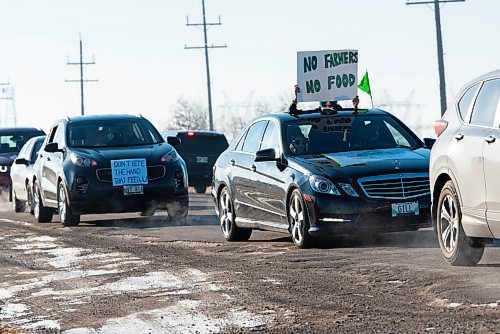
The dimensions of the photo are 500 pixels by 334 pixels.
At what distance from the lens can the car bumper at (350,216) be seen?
14258 mm

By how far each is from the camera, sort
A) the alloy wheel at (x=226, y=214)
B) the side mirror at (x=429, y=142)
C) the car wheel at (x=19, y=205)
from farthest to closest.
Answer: the car wheel at (x=19, y=205) → the alloy wheel at (x=226, y=214) → the side mirror at (x=429, y=142)

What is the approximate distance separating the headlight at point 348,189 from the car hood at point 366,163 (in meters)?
0.09

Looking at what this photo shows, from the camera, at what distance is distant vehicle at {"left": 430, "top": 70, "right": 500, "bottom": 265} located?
11070mm

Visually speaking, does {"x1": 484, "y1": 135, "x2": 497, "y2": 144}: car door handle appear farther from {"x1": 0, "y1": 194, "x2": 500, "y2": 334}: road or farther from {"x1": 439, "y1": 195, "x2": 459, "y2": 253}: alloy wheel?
{"x1": 0, "y1": 194, "x2": 500, "y2": 334}: road

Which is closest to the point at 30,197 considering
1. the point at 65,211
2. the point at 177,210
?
the point at 65,211

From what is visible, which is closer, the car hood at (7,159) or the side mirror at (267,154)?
the side mirror at (267,154)

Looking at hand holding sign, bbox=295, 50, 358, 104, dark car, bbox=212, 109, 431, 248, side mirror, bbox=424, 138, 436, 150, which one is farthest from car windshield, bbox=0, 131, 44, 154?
side mirror, bbox=424, 138, 436, 150

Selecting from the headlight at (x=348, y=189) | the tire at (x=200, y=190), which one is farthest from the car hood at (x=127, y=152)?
the tire at (x=200, y=190)

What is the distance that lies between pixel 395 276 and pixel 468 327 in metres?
2.96

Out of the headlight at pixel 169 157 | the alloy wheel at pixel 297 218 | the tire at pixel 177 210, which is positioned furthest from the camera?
the tire at pixel 177 210

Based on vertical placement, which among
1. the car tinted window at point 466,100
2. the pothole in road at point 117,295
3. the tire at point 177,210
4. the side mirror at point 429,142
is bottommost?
the pothole in road at point 117,295

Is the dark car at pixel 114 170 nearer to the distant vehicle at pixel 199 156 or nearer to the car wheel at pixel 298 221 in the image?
the car wheel at pixel 298 221

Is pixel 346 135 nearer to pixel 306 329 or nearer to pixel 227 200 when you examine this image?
pixel 227 200

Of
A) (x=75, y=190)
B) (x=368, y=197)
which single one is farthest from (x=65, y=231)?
(x=368, y=197)
